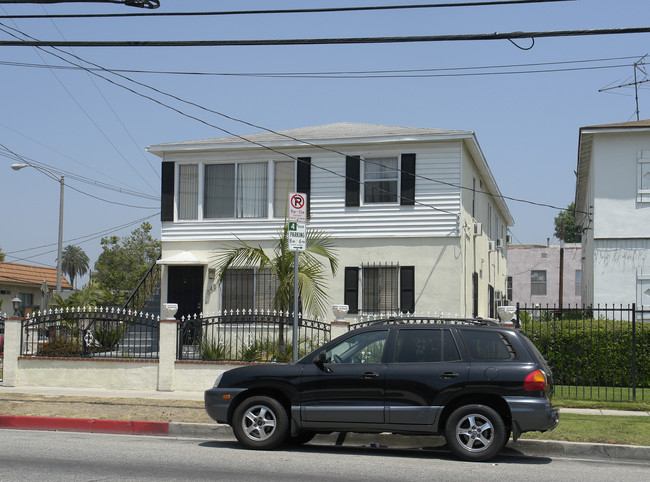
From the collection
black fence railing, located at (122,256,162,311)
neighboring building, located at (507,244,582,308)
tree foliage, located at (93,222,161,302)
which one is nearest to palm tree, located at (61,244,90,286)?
tree foliage, located at (93,222,161,302)

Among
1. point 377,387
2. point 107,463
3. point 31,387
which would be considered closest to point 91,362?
point 31,387

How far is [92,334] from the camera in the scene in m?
16.5

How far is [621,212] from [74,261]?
3789 inches

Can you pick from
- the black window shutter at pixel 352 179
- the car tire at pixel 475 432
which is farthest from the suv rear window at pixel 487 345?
the black window shutter at pixel 352 179

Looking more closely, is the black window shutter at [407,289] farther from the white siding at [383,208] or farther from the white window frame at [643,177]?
the white window frame at [643,177]

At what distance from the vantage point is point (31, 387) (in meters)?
16.0

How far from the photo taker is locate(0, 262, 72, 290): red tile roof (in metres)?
40.1

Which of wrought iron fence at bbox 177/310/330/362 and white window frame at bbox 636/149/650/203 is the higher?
white window frame at bbox 636/149/650/203

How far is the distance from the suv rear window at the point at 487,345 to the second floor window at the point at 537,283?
4351 centimetres

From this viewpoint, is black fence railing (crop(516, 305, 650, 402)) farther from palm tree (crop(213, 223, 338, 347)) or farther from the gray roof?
the gray roof

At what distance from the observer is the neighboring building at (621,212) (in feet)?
72.6

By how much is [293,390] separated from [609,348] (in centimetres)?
875

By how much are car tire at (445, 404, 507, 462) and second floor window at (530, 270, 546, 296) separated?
43.8 m

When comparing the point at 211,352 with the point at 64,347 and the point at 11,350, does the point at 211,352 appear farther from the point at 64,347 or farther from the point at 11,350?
the point at 11,350
